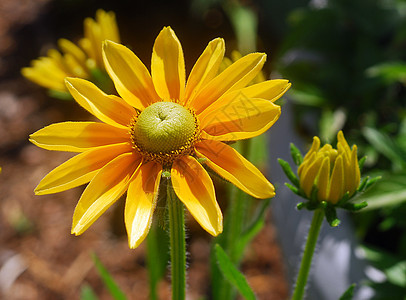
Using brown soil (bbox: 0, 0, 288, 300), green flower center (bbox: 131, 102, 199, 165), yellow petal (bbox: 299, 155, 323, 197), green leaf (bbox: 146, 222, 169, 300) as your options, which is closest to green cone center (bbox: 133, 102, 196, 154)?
green flower center (bbox: 131, 102, 199, 165)

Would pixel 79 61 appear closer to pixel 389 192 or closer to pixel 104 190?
pixel 104 190

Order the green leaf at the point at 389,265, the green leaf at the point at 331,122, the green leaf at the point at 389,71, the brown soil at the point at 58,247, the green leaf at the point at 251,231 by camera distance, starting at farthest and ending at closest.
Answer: the brown soil at the point at 58,247 < the green leaf at the point at 331,122 < the green leaf at the point at 389,71 < the green leaf at the point at 389,265 < the green leaf at the point at 251,231

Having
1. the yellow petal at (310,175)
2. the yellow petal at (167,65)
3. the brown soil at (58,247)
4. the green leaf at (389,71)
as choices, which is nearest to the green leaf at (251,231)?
the yellow petal at (310,175)

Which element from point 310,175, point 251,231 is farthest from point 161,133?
point 251,231

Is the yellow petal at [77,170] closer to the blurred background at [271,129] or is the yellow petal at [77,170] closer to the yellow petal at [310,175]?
the yellow petal at [310,175]

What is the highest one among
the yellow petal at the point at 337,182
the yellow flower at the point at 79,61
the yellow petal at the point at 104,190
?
the yellow flower at the point at 79,61

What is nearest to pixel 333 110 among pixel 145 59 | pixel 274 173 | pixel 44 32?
pixel 274 173
